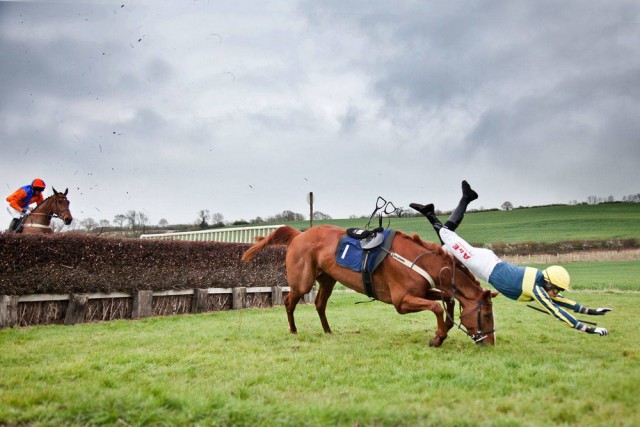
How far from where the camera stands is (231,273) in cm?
1247

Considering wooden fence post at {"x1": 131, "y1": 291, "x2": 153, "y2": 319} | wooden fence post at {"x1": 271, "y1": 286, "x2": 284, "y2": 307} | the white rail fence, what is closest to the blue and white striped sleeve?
wooden fence post at {"x1": 131, "y1": 291, "x2": 153, "y2": 319}

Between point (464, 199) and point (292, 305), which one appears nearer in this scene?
point (464, 199)

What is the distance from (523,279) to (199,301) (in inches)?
309

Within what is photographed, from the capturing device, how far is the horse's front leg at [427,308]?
5.94 metres

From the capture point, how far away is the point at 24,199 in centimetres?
1080

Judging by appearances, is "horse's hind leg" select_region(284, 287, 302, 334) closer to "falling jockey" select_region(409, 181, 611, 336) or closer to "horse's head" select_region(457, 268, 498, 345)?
"falling jockey" select_region(409, 181, 611, 336)

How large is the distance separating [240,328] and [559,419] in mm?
5873

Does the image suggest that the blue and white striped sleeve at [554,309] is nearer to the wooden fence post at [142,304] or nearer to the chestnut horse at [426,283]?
the chestnut horse at [426,283]

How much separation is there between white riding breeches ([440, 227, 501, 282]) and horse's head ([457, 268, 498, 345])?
0.18 metres

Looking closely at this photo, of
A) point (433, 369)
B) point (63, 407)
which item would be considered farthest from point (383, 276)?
point (63, 407)

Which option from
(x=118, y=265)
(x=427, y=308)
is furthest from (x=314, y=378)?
(x=118, y=265)

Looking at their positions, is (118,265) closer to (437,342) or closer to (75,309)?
(75,309)

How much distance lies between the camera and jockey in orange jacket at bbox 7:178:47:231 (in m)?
10.5

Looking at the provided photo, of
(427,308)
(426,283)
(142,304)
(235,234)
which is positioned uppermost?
(235,234)
